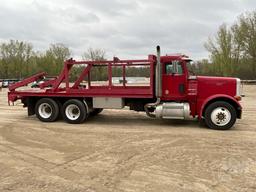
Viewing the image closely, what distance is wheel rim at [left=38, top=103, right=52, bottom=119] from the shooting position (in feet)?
38.9

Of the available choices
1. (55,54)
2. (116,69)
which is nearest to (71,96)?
(116,69)

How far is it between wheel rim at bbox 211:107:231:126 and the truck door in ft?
3.88

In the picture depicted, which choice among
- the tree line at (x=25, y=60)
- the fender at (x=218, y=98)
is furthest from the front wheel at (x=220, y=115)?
the tree line at (x=25, y=60)

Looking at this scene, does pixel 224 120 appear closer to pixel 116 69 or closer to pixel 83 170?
pixel 116 69

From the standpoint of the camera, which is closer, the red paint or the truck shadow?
the red paint

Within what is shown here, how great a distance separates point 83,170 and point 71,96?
581 centimetres

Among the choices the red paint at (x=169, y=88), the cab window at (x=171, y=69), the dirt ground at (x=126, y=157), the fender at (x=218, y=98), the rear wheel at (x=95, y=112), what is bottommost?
→ the dirt ground at (x=126, y=157)

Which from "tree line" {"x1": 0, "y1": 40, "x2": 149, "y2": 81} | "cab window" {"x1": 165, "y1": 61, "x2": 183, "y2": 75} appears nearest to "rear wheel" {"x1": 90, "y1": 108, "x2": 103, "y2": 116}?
"cab window" {"x1": 165, "y1": 61, "x2": 183, "y2": 75}

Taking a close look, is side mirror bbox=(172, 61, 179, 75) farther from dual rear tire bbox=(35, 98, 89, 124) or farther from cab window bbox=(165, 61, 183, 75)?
dual rear tire bbox=(35, 98, 89, 124)

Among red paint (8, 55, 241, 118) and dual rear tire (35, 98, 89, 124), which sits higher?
red paint (8, 55, 241, 118)

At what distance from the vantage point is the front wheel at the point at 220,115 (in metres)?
9.89

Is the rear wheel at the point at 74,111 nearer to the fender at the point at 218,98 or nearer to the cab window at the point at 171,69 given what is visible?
the cab window at the point at 171,69

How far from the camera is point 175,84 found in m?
10.6

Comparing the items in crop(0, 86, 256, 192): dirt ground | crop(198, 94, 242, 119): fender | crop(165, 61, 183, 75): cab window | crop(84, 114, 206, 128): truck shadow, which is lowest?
crop(0, 86, 256, 192): dirt ground
